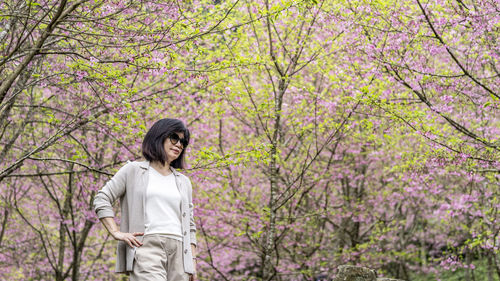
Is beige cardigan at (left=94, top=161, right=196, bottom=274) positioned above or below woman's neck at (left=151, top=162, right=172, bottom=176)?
below

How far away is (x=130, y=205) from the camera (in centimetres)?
348

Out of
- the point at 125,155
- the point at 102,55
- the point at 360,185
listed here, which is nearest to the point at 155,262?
the point at 102,55

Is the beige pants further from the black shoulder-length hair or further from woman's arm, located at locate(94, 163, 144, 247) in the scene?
the black shoulder-length hair

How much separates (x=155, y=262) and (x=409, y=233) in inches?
452

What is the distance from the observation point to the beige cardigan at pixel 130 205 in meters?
3.37

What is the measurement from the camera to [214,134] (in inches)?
432

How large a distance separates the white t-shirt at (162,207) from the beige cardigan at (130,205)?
0.14 ft

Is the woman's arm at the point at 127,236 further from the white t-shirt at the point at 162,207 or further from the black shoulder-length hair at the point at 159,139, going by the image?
the black shoulder-length hair at the point at 159,139

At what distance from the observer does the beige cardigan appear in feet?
11.0

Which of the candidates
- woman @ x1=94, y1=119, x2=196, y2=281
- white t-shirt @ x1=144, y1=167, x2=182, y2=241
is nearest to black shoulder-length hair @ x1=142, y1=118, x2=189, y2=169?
woman @ x1=94, y1=119, x2=196, y2=281

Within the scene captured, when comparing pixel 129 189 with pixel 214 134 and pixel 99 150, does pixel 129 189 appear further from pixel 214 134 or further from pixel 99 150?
pixel 214 134

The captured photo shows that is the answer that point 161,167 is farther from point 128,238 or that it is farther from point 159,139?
point 128,238

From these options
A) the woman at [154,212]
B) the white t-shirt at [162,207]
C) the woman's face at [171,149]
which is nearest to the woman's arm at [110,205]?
the woman at [154,212]

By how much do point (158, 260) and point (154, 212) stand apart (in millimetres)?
345
